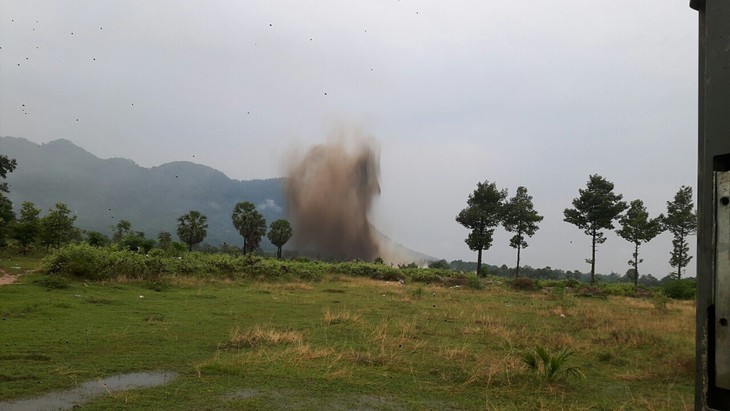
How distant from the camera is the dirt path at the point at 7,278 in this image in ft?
59.4

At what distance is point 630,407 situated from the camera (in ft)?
22.6

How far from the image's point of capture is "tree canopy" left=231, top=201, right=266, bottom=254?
64625mm

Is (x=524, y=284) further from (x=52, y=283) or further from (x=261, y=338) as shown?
(x=52, y=283)

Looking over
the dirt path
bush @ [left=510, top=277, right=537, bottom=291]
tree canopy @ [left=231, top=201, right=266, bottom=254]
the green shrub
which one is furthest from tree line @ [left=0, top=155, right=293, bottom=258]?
bush @ [left=510, top=277, right=537, bottom=291]

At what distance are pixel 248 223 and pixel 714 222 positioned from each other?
215 feet

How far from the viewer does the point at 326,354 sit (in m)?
9.04

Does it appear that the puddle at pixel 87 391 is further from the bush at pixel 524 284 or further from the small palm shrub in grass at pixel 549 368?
the bush at pixel 524 284

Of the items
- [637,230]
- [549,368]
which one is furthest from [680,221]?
[549,368]

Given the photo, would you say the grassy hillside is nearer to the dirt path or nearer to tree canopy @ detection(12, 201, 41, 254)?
the dirt path

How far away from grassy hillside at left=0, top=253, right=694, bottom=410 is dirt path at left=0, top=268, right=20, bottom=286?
1484 millimetres

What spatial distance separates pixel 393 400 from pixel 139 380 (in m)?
4.02

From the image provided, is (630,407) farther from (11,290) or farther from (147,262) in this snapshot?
(147,262)

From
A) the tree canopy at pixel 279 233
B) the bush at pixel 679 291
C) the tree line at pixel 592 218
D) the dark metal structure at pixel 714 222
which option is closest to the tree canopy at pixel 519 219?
the tree line at pixel 592 218

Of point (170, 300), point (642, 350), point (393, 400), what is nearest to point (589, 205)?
point (642, 350)
